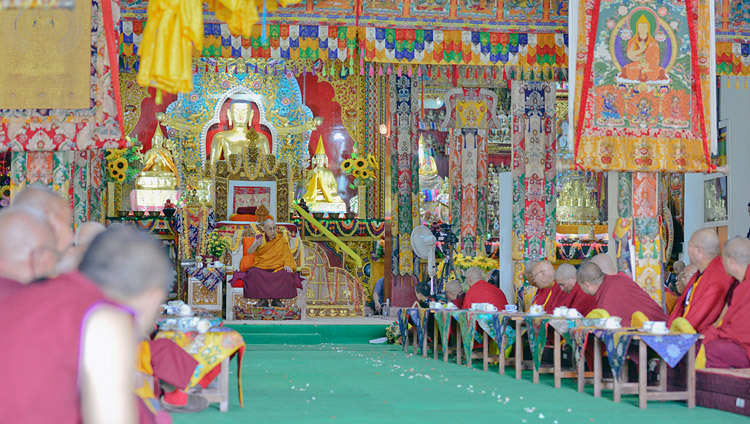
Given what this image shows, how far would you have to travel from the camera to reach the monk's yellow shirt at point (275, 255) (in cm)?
1167

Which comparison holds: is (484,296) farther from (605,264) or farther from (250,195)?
(250,195)

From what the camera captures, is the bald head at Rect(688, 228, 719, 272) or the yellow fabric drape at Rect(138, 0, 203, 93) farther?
the bald head at Rect(688, 228, 719, 272)

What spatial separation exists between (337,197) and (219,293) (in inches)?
164

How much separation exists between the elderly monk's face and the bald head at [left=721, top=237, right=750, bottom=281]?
734 cm

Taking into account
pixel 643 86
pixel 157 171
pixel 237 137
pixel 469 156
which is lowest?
pixel 157 171

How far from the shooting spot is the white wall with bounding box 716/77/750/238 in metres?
12.5

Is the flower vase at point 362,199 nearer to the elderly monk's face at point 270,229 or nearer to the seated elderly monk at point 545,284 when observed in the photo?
the elderly monk's face at point 270,229

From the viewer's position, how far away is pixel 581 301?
7145 millimetres

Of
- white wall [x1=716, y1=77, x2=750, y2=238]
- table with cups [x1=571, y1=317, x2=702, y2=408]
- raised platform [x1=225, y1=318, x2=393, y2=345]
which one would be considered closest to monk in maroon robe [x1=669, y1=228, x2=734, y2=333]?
table with cups [x1=571, y1=317, x2=702, y2=408]

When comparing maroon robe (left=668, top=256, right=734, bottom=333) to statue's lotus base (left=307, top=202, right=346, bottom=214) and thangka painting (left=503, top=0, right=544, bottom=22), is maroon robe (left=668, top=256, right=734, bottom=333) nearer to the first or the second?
thangka painting (left=503, top=0, right=544, bottom=22)

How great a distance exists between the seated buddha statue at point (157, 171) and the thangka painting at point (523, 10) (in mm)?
7758

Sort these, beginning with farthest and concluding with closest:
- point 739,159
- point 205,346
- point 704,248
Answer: point 739,159
point 704,248
point 205,346

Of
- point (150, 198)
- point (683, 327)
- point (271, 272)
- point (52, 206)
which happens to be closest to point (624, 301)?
point (683, 327)

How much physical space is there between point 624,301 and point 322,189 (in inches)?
370
